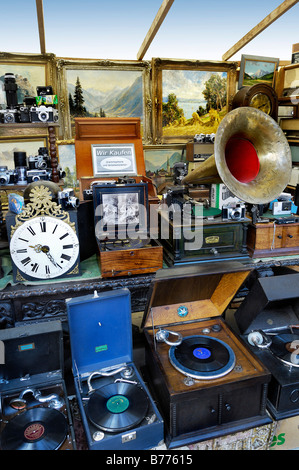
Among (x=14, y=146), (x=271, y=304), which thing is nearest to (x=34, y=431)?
(x=271, y=304)

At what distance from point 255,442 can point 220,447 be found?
0.23 m

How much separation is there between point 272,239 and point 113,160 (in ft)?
5.18

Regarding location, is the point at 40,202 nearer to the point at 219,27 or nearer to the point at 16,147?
the point at 16,147

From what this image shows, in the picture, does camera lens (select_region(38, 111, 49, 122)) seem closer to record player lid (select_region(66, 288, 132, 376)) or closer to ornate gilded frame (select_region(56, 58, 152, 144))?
record player lid (select_region(66, 288, 132, 376))

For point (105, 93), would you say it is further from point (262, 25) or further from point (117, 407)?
point (117, 407)

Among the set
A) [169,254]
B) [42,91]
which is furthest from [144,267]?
[42,91]

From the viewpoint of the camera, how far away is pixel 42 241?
7.55ft

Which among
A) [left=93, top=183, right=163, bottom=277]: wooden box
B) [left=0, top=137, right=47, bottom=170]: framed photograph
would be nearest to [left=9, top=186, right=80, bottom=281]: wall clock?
[left=93, top=183, right=163, bottom=277]: wooden box

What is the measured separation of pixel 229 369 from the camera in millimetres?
1917

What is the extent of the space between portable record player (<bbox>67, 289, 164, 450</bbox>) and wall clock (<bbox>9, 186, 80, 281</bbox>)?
0.49m

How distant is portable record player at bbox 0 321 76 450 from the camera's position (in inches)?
65.1

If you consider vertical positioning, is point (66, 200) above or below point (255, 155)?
below

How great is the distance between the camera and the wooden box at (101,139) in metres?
3.19

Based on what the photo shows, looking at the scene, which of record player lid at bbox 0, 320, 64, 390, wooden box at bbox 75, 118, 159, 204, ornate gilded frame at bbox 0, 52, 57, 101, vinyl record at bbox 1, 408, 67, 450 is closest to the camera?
vinyl record at bbox 1, 408, 67, 450
